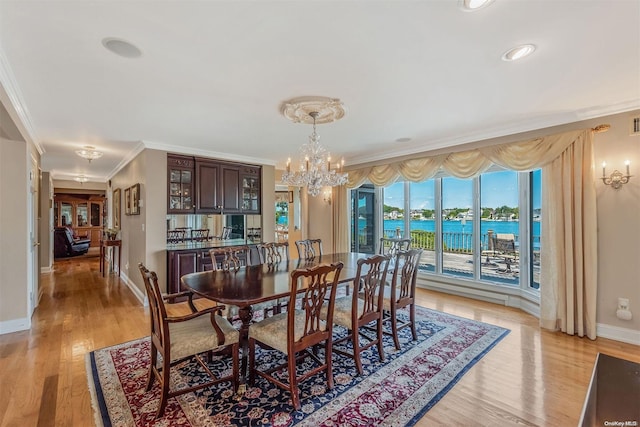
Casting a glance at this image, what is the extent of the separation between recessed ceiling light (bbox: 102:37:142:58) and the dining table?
1.77m

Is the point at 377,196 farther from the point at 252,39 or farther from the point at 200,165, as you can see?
the point at 252,39

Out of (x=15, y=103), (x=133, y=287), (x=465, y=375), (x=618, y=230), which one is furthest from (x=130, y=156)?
(x=618, y=230)

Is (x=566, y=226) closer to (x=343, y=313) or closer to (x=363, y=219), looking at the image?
(x=343, y=313)

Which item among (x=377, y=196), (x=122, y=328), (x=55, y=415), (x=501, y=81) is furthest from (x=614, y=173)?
(x=122, y=328)

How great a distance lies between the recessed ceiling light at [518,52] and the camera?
205 cm

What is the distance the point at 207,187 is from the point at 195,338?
11.5 feet

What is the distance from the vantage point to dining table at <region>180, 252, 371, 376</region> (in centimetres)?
215

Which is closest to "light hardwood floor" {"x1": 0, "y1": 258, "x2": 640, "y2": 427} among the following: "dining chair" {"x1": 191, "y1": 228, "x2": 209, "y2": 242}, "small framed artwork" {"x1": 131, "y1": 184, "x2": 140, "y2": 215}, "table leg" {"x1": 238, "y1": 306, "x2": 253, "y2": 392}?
"table leg" {"x1": 238, "y1": 306, "x2": 253, "y2": 392}

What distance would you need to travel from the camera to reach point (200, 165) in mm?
5082

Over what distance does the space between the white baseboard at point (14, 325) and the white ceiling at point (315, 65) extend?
7.71 ft

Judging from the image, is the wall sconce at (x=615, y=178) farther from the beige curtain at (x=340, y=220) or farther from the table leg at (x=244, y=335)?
the table leg at (x=244, y=335)

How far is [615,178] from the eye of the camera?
3.16 m

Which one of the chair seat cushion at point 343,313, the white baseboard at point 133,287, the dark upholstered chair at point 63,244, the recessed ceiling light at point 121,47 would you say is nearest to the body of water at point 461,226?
the chair seat cushion at point 343,313

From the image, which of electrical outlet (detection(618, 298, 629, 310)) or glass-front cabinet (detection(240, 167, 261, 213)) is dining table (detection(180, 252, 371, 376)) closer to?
glass-front cabinet (detection(240, 167, 261, 213))
